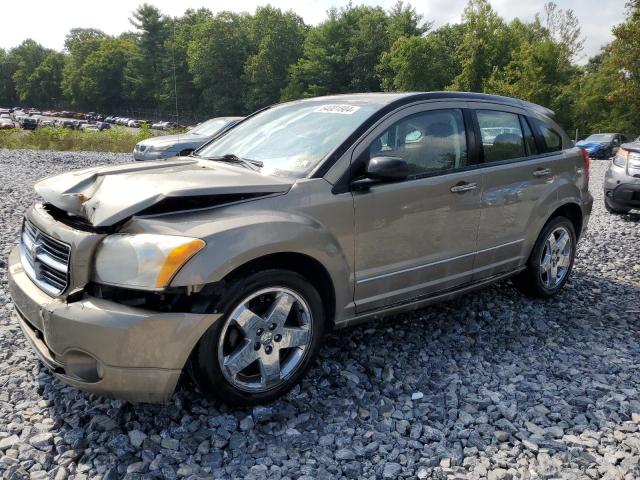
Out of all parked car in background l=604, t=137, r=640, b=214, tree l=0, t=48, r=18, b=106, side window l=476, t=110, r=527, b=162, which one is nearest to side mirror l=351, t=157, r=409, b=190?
side window l=476, t=110, r=527, b=162

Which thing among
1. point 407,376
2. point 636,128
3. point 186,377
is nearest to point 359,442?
point 407,376

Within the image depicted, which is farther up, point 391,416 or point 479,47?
point 479,47

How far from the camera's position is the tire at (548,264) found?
Result: 15.0 feet

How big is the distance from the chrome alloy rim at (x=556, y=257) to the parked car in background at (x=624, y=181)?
423 cm

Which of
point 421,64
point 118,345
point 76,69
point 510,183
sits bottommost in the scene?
point 118,345

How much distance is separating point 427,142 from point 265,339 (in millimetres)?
1789

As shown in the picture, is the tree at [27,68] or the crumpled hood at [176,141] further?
the tree at [27,68]

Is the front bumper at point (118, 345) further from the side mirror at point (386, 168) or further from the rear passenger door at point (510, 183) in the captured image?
the rear passenger door at point (510, 183)

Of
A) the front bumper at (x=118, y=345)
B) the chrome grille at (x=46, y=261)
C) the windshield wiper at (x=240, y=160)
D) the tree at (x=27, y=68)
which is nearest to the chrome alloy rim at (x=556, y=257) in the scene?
the windshield wiper at (x=240, y=160)

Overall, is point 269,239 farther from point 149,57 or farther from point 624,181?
point 149,57

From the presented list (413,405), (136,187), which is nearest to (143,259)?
(136,187)

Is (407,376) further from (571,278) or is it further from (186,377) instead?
(571,278)

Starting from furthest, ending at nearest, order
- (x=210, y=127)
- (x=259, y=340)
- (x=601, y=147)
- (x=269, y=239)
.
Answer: (x=601, y=147) < (x=210, y=127) < (x=259, y=340) < (x=269, y=239)

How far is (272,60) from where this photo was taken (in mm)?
75625
